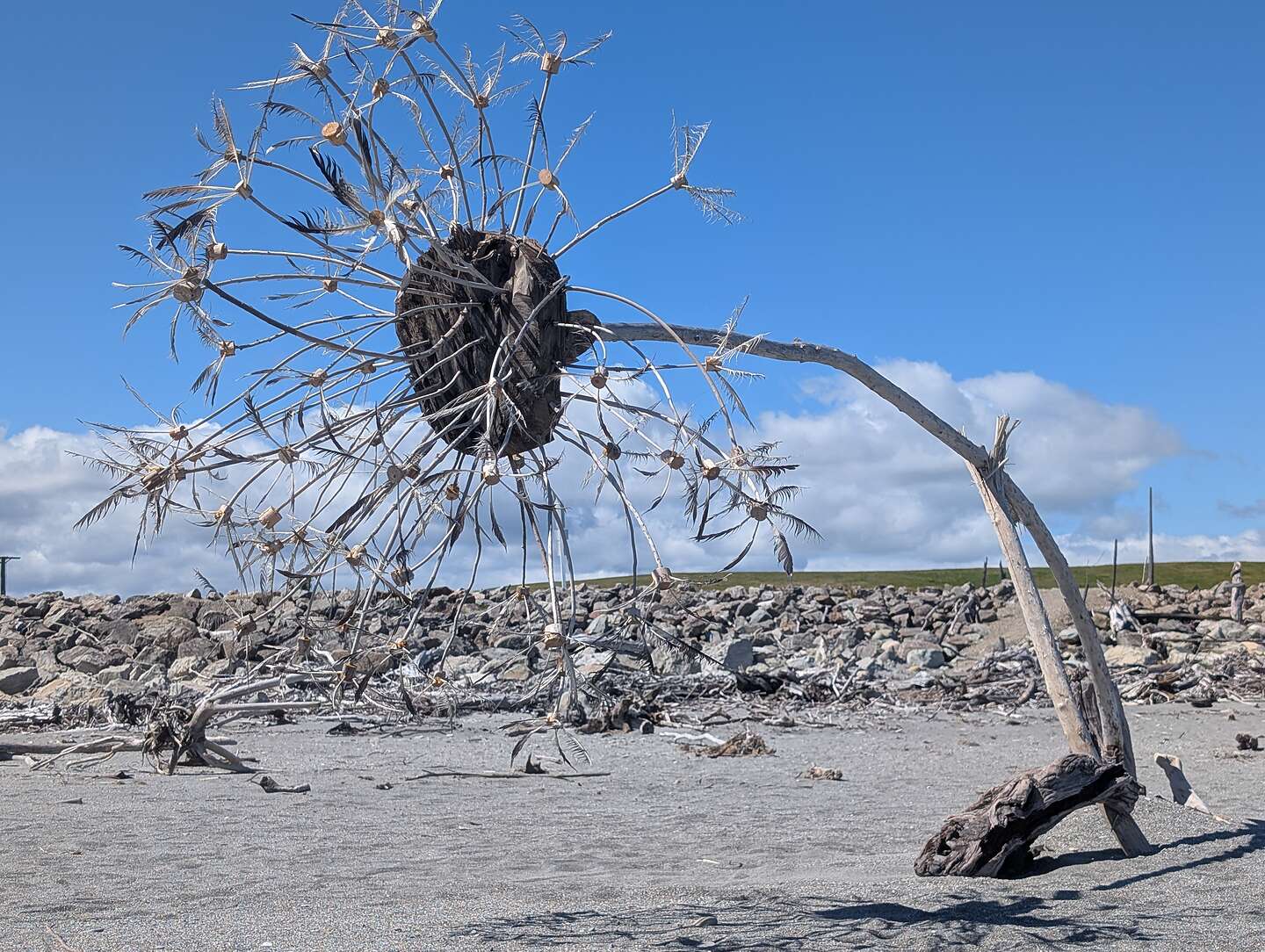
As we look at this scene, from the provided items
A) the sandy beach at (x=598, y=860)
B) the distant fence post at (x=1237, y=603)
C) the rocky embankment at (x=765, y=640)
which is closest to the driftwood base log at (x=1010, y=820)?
the sandy beach at (x=598, y=860)

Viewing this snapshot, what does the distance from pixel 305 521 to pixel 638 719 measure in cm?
1015

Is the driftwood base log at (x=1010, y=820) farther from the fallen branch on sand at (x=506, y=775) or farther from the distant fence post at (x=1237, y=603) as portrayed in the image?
the distant fence post at (x=1237, y=603)

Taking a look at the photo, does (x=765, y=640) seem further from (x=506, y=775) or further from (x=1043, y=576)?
(x=1043, y=576)

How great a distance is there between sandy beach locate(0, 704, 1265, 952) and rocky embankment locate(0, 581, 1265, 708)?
3.58 m

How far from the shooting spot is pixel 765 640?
2120cm

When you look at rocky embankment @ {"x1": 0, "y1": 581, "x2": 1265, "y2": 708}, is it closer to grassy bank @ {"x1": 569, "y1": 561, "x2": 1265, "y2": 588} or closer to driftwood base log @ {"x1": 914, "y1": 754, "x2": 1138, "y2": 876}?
driftwood base log @ {"x1": 914, "y1": 754, "x2": 1138, "y2": 876}

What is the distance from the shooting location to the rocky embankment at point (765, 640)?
1759cm

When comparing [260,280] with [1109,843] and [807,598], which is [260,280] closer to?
[1109,843]

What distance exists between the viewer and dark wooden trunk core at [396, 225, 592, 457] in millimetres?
4996


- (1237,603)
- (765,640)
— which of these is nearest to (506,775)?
(765,640)

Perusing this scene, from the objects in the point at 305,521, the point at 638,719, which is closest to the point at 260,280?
the point at 305,521

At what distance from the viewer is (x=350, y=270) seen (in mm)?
5434

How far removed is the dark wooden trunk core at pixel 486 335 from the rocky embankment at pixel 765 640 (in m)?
9.20

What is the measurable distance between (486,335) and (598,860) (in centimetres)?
398
